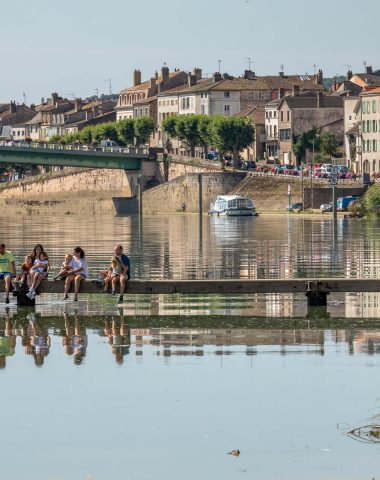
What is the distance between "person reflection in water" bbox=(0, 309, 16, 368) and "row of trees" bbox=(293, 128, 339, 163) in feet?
455

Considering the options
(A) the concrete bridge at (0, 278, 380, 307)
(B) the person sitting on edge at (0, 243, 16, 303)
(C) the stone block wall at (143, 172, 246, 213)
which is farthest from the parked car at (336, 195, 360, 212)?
(B) the person sitting on edge at (0, 243, 16, 303)

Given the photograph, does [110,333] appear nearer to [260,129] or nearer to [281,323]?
[281,323]

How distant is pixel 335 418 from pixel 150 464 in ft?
10.6

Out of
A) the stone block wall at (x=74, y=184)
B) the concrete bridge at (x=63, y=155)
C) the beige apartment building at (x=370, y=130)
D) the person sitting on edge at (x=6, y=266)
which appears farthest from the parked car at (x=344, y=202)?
the person sitting on edge at (x=6, y=266)

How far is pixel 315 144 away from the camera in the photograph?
17212 centimetres

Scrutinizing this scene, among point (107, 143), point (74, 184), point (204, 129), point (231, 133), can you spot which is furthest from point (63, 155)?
point (74, 184)

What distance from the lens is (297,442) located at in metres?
20.1

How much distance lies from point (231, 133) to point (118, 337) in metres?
143

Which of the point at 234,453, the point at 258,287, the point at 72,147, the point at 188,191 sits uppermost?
the point at 72,147

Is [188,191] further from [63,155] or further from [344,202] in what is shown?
[344,202]

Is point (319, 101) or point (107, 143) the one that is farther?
point (107, 143)

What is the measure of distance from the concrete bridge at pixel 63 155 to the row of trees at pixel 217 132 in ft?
43.6

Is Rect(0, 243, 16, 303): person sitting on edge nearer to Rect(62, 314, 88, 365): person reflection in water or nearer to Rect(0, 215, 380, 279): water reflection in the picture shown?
Rect(62, 314, 88, 365): person reflection in water

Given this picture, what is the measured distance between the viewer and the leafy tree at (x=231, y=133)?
17162 cm
